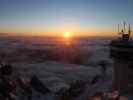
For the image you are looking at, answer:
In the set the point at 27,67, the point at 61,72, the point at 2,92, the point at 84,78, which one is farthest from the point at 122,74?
the point at 27,67

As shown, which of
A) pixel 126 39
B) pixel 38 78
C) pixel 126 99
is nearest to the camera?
pixel 126 99

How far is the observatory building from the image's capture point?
1606 cm

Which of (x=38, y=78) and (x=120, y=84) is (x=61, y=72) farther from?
(x=120, y=84)

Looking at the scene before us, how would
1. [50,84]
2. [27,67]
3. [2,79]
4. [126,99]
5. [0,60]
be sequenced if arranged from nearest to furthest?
[126,99]
[2,79]
[0,60]
[50,84]
[27,67]

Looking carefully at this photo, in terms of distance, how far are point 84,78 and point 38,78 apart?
525 centimetres

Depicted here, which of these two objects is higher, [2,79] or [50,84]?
[2,79]

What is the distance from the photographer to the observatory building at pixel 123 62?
16062 mm

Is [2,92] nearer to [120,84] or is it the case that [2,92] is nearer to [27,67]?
[120,84]

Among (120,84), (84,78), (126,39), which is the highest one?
(126,39)

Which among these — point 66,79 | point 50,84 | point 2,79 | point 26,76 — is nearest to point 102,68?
point 66,79

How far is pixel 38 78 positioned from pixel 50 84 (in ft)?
7.42

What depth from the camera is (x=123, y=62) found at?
16969mm

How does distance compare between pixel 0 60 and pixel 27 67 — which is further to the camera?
pixel 27 67

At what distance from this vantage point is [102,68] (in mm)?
27672
